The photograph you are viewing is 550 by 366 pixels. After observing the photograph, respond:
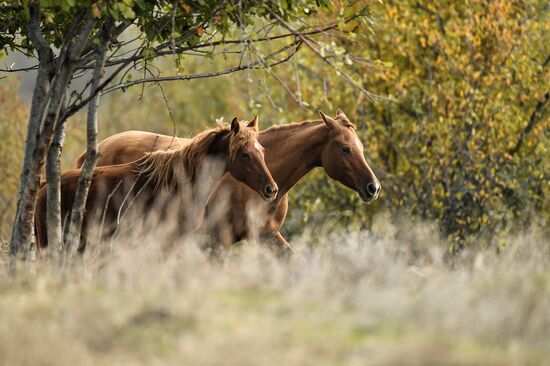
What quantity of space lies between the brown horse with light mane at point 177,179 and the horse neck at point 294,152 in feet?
3.62

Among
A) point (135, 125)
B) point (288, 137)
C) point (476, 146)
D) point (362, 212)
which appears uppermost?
point (288, 137)

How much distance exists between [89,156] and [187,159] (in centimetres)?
132

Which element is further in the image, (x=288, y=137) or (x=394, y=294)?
(x=288, y=137)

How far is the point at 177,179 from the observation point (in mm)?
9469

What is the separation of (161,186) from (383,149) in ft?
29.7

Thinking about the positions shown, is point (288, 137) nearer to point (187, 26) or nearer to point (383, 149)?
point (187, 26)

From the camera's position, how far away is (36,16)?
8.36 meters

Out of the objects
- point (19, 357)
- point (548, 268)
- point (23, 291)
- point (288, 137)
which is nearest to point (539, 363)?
point (548, 268)

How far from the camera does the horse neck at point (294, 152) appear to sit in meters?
10.7

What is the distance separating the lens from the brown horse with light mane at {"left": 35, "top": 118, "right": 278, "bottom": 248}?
9.44 metres

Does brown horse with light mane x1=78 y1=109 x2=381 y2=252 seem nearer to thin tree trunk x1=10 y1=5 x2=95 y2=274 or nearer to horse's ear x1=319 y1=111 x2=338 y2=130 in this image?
horse's ear x1=319 y1=111 x2=338 y2=130

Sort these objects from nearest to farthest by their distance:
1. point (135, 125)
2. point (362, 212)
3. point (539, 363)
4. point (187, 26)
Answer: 1. point (539, 363)
2. point (187, 26)
3. point (362, 212)
4. point (135, 125)

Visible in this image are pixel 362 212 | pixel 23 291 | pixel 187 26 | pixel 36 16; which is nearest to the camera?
pixel 23 291

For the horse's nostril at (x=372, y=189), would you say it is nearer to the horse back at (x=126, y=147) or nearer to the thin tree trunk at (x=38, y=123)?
the horse back at (x=126, y=147)
